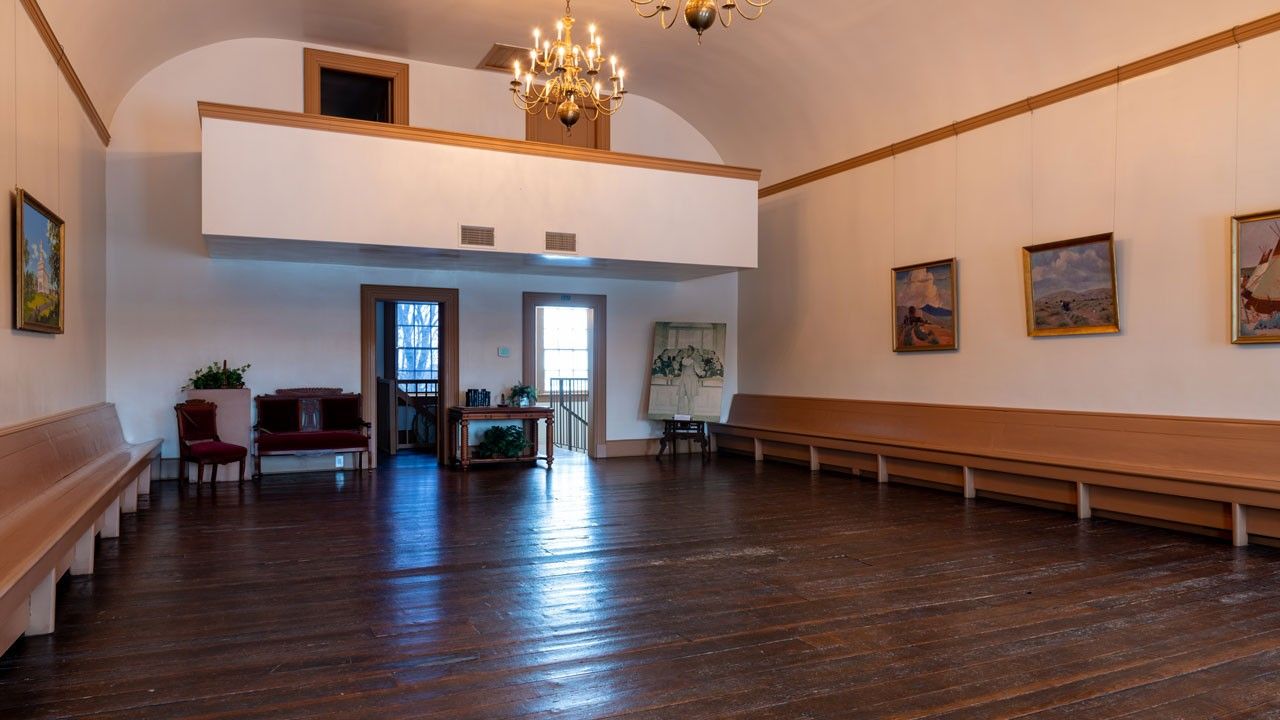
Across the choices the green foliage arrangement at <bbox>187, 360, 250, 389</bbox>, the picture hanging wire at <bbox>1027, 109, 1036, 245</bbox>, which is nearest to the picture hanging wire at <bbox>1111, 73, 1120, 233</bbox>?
the picture hanging wire at <bbox>1027, 109, 1036, 245</bbox>

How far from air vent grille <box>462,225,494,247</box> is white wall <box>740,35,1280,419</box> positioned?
14.2 feet

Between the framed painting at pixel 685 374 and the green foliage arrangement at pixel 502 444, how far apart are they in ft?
6.60

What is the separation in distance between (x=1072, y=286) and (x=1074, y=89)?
5.68 feet

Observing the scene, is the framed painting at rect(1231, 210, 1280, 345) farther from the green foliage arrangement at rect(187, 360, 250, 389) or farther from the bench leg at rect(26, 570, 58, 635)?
the green foliage arrangement at rect(187, 360, 250, 389)

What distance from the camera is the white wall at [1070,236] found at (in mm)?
6102

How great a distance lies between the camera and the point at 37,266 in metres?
5.51

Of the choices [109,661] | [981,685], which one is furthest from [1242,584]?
[109,661]

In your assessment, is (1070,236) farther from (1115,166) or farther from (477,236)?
(477,236)

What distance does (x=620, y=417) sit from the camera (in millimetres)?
11562

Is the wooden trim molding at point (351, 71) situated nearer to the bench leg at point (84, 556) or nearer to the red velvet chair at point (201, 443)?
the red velvet chair at point (201, 443)

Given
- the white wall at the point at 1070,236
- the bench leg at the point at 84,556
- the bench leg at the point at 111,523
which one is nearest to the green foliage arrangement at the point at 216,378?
the bench leg at the point at 111,523

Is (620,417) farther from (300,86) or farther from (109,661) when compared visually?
(109,661)

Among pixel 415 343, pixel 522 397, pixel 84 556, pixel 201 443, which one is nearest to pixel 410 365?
pixel 415 343

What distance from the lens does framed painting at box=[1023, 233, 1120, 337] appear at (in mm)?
6906
